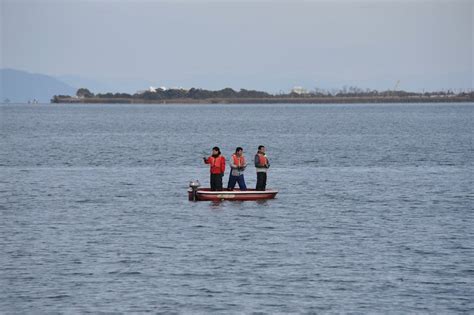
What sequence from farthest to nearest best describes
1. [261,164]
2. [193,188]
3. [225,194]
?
[193,188] < [225,194] < [261,164]

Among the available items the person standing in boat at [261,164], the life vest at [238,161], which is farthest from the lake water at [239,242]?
the life vest at [238,161]

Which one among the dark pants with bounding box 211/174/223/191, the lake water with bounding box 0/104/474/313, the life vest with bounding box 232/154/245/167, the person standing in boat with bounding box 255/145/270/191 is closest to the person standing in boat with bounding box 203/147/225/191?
the dark pants with bounding box 211/174/223/191

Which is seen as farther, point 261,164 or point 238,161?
point 261,164

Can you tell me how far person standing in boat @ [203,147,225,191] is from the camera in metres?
39.4

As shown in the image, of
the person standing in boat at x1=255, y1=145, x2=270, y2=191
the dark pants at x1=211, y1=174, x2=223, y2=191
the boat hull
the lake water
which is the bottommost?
the lake water

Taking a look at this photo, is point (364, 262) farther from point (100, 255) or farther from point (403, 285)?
point (100, 255)

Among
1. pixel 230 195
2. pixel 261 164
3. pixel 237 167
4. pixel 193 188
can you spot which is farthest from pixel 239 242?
pixel 193 188

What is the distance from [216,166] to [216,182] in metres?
0.95

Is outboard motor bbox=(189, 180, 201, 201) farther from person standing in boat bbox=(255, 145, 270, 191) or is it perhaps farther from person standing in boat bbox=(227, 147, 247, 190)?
person standing in boat bbox=(255, 145, 270, 191)

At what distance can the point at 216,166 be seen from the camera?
39.6 meters

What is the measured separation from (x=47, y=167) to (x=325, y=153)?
21.7m

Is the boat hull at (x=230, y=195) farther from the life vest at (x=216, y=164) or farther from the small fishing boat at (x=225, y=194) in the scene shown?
the life vest at (x=216, y=164)

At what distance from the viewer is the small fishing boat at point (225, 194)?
40.1m

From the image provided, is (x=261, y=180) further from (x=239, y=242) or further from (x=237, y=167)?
(x=239, y=242)
